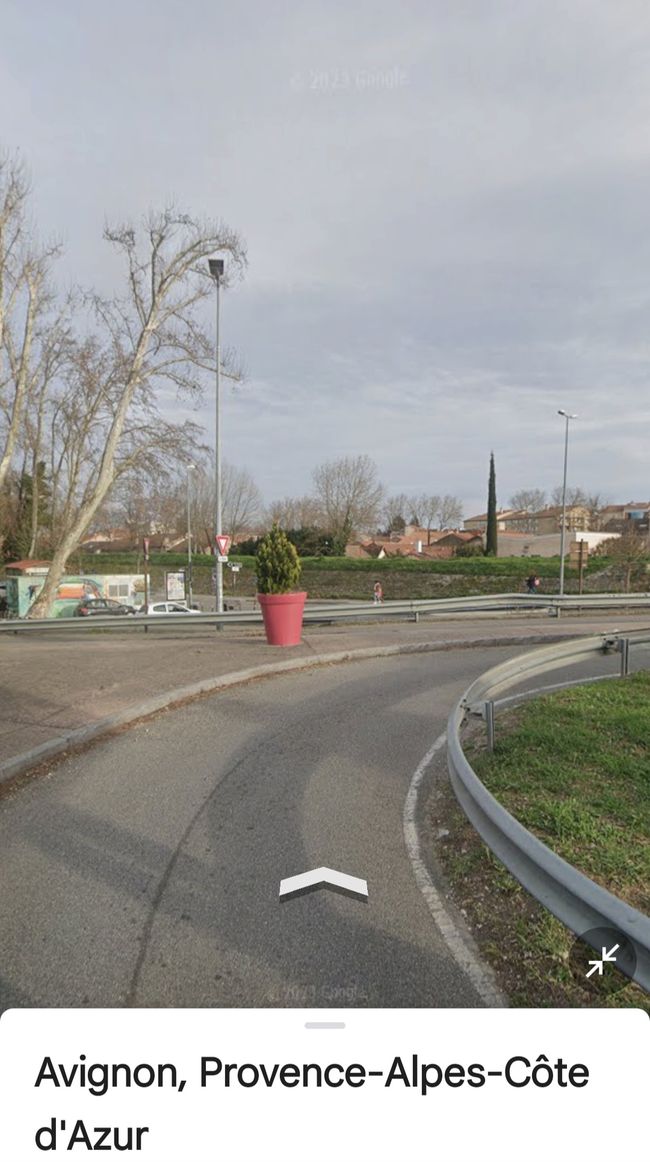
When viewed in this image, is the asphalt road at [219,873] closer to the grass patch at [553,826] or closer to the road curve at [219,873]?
the road curve at [219,873]

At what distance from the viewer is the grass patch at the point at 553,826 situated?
2621 mm

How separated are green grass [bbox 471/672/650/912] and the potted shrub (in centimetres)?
523

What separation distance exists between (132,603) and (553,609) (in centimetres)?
2658

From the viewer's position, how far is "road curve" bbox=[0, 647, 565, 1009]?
2.54 meters

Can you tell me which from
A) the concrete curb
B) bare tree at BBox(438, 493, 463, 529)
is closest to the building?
bare tree at BBox(438, 493, 463, 529)

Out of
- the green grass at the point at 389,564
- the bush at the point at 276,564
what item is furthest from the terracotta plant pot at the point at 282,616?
the green grass at the point at 389,564

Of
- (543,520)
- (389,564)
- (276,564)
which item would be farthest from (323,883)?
(543,520)

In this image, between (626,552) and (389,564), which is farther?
(389,564)

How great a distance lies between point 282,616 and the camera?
11.6m

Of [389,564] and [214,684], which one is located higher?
[389,564]

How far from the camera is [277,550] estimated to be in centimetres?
1109

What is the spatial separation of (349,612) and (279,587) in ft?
13.9

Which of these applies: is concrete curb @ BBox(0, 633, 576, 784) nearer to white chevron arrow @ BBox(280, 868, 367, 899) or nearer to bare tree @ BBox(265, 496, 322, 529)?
white chevron arrow @ BBox(280, 868, 367, 899)

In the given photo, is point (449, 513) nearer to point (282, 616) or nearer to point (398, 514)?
point (398, 514)
